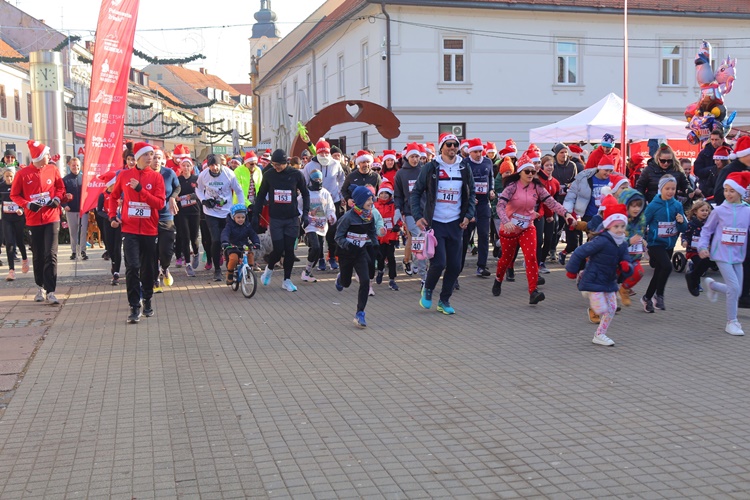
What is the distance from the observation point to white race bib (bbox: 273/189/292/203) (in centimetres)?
1138

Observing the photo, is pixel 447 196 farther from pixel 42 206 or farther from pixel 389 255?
pixel 42 206

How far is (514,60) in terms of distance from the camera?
31.8m

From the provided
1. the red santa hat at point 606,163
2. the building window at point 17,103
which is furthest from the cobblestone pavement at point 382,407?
the building window at point 17,103

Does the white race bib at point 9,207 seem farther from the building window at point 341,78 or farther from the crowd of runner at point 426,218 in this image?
the building window at point 341,78

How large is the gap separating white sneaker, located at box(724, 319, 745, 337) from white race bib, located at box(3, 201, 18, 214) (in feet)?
36.1

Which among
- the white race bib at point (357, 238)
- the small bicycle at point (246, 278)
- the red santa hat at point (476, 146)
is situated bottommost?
the small bicycle at point (246, 278)

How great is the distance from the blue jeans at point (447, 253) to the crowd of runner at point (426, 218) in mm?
14

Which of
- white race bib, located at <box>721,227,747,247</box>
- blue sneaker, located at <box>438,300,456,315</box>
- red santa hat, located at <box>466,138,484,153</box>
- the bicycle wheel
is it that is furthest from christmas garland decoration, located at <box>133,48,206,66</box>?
white race bib, located at <box>721,227,747,247</box>

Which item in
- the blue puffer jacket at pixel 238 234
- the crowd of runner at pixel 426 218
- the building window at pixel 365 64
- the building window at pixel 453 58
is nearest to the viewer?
the crowd of runner at pixel 426 218

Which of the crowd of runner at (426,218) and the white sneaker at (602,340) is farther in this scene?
the crowd of runner at (426,218)

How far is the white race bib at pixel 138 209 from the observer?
9312mm

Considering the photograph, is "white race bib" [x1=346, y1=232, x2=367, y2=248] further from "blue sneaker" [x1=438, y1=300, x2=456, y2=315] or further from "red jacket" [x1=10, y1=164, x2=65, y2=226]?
"red jacket" [x1=10, y1=164, x2=65, y2=226]

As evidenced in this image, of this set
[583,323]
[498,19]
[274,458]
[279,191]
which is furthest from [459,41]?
[274,458]

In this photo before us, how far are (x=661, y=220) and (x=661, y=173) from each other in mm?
2591
